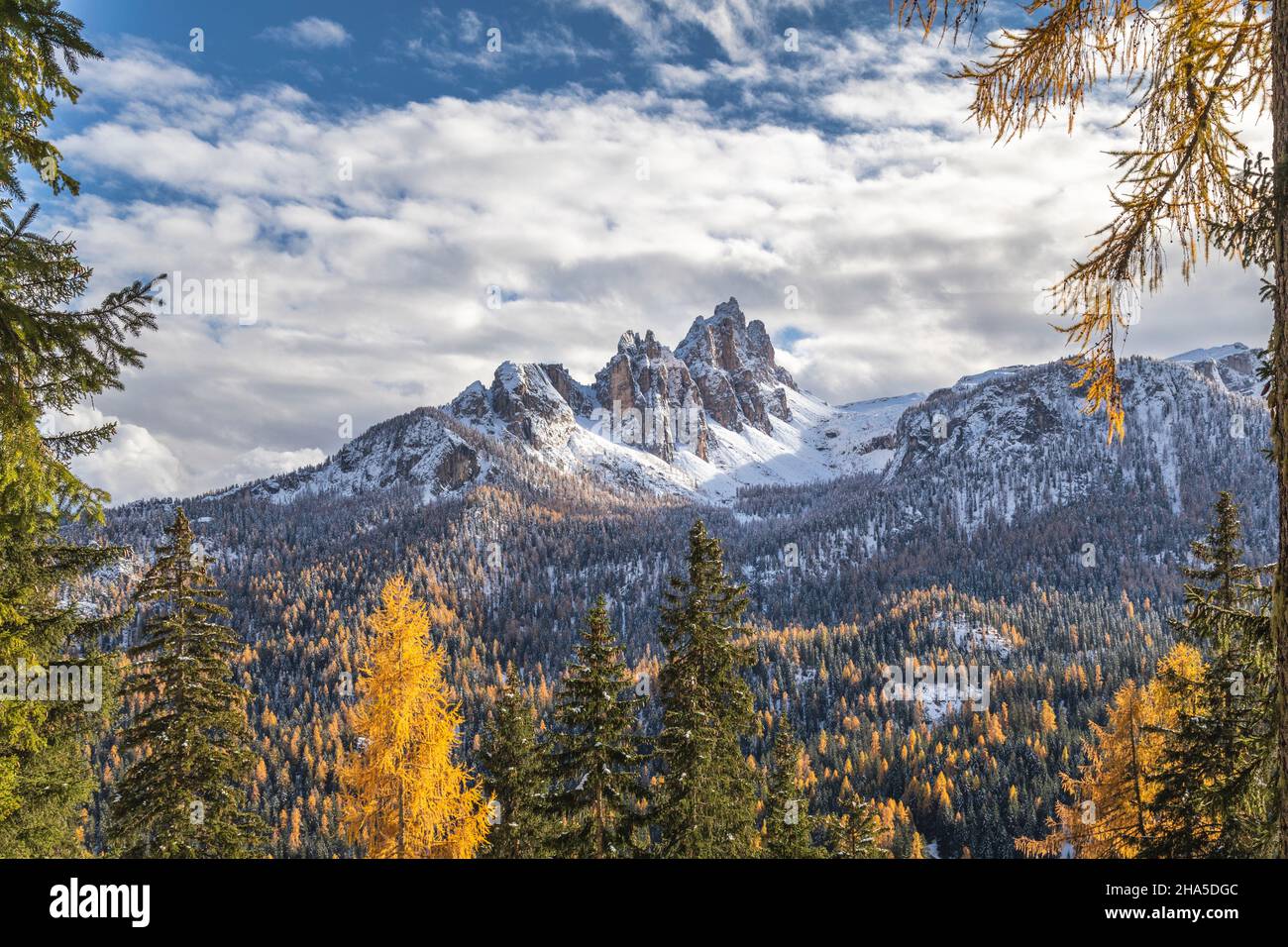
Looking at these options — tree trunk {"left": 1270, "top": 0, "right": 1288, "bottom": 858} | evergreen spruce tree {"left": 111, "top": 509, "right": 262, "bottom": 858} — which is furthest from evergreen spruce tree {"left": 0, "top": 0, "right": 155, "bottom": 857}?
tree trunk {"left": 1270, "top": 0, "right": 1288, "bottom": 858}

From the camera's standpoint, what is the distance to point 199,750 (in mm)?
14750

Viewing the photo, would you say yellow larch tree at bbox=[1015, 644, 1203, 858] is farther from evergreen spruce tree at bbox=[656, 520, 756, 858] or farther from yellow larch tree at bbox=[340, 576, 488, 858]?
yellow larch tree at bbox=[340, 576, 488, 858]

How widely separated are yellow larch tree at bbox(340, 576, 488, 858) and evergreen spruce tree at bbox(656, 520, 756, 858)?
15.5 ft

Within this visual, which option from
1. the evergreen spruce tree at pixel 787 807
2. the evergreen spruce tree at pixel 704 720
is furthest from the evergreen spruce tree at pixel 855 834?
the evergreen spruce tree at pixel 704 720

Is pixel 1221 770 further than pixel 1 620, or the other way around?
pixel 1221 770

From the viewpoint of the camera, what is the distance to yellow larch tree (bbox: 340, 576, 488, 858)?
52.4 feet

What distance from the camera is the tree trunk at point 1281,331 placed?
4.79 m

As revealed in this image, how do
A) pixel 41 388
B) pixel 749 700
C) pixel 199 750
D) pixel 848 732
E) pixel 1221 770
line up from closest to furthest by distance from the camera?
pixel 41 388 < pixel 1221 770 < pixel 199 750 < pixel 749 700 < pixel 848 732

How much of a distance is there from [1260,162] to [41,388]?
11228 millimetres

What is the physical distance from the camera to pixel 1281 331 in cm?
491

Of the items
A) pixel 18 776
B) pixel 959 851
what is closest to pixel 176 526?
pixel 18 776

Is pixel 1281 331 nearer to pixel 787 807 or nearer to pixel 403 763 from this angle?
pixel 403 763

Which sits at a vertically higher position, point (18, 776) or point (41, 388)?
point (41, 388)

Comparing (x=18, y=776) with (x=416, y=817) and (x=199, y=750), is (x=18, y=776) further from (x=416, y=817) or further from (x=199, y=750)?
(x=416, y=817)
